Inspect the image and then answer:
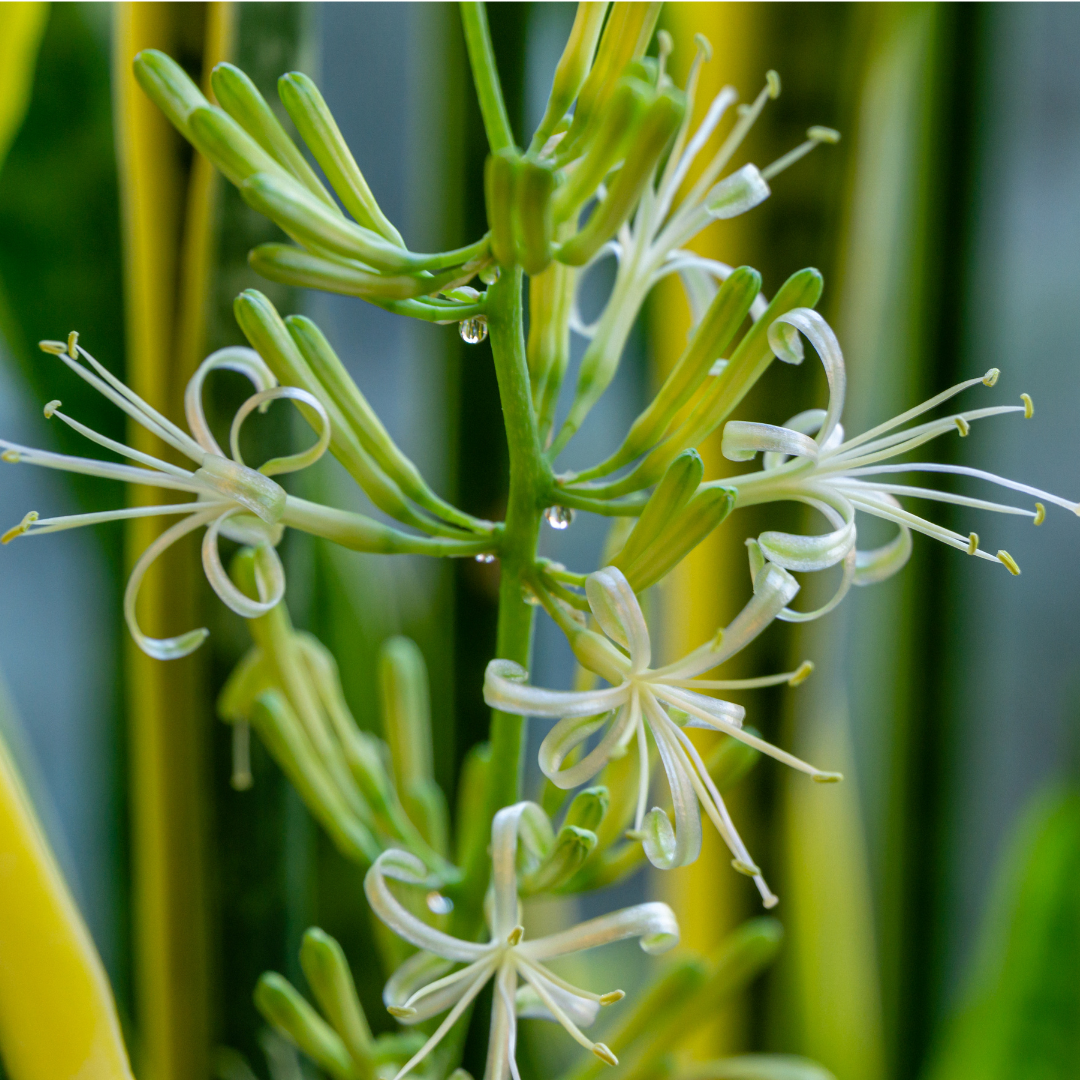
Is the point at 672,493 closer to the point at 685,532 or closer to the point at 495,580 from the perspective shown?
the point at 685,532

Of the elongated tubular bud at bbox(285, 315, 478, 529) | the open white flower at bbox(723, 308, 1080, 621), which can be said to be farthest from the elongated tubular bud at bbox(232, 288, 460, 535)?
the open white flower at bbox(723, 308, 1080, 621)

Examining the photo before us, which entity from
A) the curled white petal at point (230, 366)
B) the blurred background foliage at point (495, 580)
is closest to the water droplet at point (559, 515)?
the curled white petal at point (230, 366)

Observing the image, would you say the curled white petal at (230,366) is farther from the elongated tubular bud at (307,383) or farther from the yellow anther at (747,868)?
the yellow anther at (747,868)

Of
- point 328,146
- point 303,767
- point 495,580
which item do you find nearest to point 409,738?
point 303,767

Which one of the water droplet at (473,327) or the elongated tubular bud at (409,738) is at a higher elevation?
the water droplet at (473,327)

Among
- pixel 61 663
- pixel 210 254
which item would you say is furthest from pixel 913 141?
pixel 61 663

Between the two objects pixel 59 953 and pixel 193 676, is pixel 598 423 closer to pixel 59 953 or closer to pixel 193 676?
pixel 193 676
